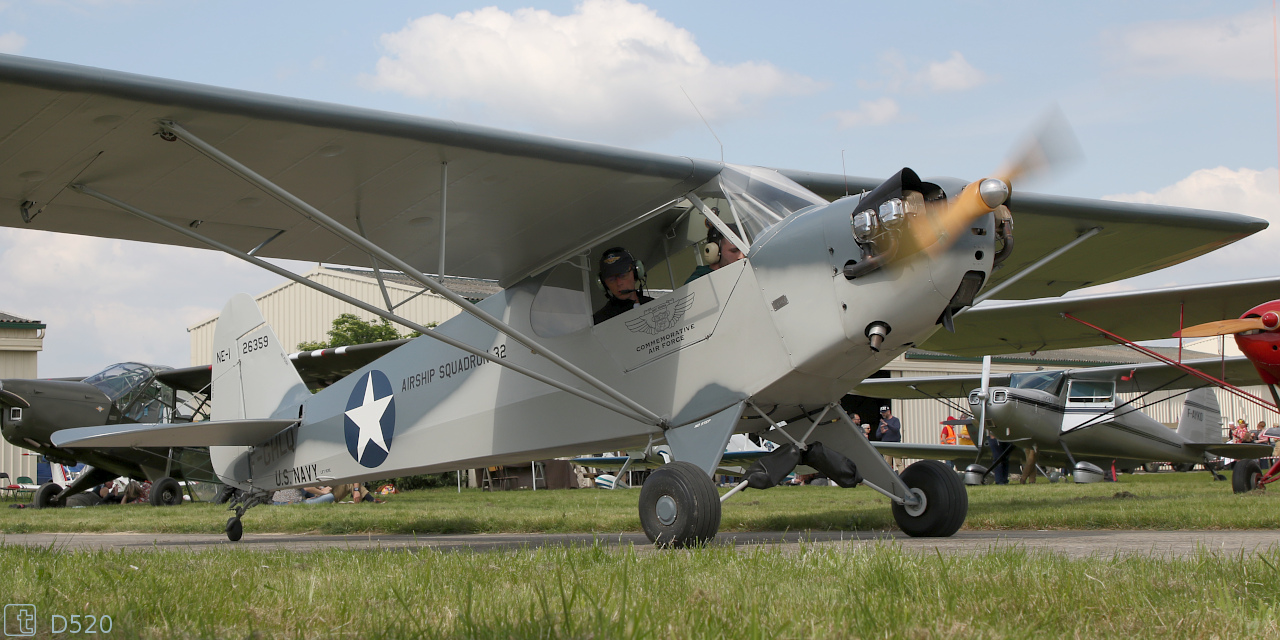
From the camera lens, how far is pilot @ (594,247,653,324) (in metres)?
6.17

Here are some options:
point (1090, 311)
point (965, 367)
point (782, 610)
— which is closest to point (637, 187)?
point (782, 610)

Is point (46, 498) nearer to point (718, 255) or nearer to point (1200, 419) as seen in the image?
point (718, 255)

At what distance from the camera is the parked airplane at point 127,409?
16.7m

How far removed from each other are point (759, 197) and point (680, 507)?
6.52 feet

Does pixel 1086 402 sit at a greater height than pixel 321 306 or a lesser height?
lesser

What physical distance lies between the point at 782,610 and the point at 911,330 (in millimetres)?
2849

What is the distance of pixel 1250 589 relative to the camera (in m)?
2.59

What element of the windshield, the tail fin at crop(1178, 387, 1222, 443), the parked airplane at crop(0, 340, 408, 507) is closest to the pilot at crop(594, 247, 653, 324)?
the windshield

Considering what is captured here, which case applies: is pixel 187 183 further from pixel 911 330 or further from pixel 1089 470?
pixel 1089 470

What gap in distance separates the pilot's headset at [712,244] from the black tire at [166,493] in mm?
14192

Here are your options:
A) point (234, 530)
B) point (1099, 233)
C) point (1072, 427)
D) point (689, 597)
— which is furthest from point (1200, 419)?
point (689, 597)

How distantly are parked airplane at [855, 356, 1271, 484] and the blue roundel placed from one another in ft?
36.6

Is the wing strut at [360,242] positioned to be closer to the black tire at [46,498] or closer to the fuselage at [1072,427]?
the fuselage at [1072,427]

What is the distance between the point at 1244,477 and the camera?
1118 centimetres
